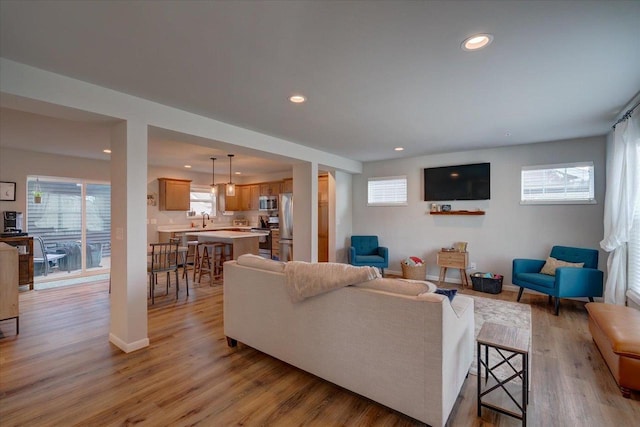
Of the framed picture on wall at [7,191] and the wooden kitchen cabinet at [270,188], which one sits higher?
the wooden kitchen cabinet at [270,188]

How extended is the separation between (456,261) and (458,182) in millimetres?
1493

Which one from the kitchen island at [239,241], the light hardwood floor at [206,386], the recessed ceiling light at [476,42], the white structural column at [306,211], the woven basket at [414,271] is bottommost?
the light hardwood floor at [206,386]

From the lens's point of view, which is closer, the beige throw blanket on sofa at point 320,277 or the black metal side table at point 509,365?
the black metal side table at point 509,365

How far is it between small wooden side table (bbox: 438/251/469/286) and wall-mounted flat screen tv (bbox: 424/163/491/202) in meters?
1.06

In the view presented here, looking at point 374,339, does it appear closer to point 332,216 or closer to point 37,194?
point 332,216

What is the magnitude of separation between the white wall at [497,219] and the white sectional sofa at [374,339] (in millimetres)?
3523

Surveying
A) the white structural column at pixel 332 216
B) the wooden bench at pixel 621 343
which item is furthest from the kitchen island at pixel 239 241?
the wooden bench at pixel 621 343

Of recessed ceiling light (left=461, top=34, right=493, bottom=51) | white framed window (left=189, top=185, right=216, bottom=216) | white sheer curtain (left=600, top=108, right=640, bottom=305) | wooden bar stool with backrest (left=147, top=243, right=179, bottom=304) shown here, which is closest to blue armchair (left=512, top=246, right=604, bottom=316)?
white sheer curtain (left=600, top=108, right=640, bottom=305)

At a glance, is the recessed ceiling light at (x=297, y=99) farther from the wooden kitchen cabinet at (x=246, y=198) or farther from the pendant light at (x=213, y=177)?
the wooden kitchen cabinet at (x=246, y=198)

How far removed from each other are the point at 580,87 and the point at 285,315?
3.42 meters

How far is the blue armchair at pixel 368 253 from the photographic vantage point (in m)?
5.82

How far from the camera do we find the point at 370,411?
204 centimetres

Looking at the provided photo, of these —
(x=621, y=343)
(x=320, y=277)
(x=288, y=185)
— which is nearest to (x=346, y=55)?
(x=320, y=277)

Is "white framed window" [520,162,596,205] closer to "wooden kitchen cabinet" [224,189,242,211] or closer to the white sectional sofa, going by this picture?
the white sectional sofa
